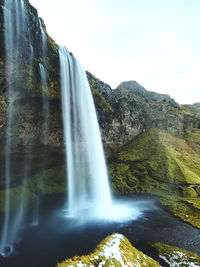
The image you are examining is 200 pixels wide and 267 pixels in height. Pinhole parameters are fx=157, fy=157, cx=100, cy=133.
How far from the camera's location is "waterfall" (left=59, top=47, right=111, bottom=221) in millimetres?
21062

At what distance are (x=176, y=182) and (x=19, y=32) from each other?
29.5m

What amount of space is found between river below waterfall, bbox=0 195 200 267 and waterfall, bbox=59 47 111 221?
3.37m

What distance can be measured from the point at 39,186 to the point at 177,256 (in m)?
21.4

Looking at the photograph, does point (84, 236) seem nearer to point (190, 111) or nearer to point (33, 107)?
point (33, 107)

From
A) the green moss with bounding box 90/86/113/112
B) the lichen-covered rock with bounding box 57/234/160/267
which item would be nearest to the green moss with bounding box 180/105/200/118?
the green moss with bounding box 90/86/113/112

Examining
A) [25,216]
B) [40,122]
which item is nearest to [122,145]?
[40,122]

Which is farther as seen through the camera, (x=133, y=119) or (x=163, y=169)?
(x=133, y=119)

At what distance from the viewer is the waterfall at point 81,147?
21.1 metres

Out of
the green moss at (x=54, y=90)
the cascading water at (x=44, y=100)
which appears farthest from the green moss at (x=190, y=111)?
the cascading water at (x=44, y=100)

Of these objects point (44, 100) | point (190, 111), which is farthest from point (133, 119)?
point (190, 111)

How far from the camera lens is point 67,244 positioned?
11992 millimetres

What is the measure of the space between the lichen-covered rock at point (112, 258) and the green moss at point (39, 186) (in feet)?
56.0

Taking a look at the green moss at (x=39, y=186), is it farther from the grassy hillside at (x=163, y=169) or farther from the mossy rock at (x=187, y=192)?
the mossy rock at (x=187, y=192)

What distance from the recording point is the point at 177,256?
31.3 feet
